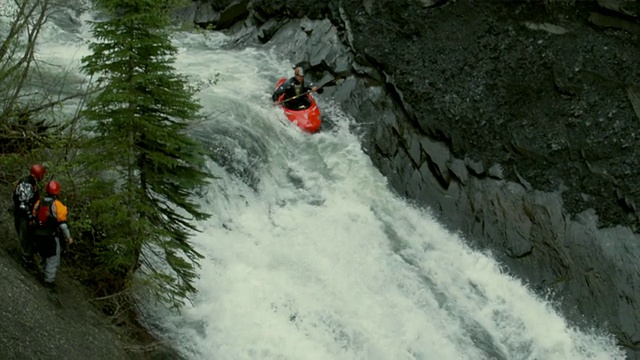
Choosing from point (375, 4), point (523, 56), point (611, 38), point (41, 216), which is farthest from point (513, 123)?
point (41, 216)

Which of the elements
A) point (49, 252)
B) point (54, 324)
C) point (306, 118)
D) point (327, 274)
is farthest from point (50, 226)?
point (306, 118)

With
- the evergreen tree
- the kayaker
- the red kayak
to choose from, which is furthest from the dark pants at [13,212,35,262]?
the kayaker

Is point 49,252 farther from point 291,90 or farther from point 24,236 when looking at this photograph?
point 291,90

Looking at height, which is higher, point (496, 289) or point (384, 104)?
point (384, 104)

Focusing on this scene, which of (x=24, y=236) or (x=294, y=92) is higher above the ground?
(x=24, y=236)

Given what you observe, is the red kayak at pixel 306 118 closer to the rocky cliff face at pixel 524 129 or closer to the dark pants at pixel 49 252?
the rocky cliff face at pixel 524 129

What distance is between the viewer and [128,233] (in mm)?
7703

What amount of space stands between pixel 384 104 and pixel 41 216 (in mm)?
8762

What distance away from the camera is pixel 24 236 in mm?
6910

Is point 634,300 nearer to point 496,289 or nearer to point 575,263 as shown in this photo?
point 575,263

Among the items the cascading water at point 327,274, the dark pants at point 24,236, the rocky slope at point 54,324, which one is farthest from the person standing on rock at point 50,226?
the cascading water at point 327,274

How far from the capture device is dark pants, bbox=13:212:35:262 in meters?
6.80

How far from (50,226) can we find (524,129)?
8.93m

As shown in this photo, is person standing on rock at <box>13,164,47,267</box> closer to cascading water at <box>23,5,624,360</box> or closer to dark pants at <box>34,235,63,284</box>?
dark pants at <box>34,235,63,284</box>
